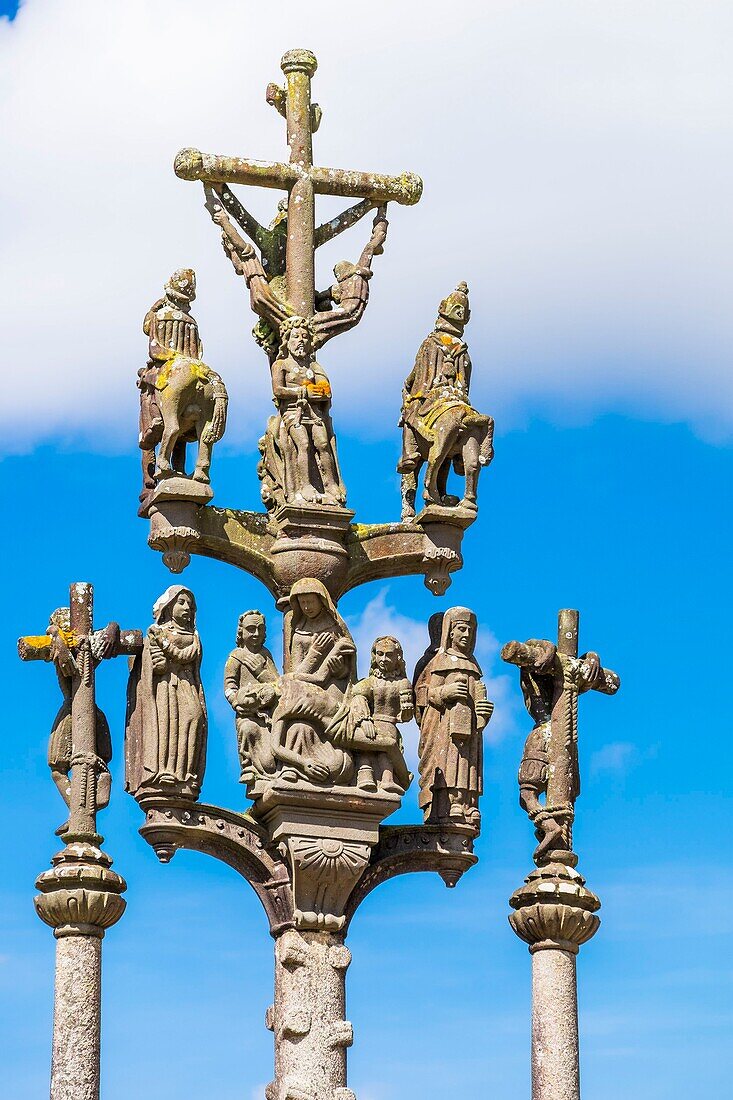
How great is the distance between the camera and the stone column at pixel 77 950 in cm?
2925

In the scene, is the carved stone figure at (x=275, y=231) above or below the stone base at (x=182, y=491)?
above

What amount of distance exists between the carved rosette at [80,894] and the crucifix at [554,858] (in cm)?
299

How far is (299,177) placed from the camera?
31.2 m

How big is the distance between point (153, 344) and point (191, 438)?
2.30 feet

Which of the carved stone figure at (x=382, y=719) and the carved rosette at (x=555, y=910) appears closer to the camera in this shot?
the carved stone figure at (x=382, y=719)

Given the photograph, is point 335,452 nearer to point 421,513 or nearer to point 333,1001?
point 421,513

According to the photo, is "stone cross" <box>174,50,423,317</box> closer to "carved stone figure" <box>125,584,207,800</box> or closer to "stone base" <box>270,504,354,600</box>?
"stone base" <box>270,504,354,600</box>

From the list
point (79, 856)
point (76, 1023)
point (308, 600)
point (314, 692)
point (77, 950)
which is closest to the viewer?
point (76, 1023)

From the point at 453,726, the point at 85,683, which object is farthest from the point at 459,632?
the point at 85,683

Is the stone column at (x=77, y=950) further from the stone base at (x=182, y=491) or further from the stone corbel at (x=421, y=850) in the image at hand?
the stone base at (x=182, y=491)

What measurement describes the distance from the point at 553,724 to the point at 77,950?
385 cm

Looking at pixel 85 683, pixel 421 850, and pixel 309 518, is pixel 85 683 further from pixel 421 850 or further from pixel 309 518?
pixel 421 850

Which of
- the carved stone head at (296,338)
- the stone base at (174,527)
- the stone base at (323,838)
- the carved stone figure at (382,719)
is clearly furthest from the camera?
the carved stone head at (296,338)

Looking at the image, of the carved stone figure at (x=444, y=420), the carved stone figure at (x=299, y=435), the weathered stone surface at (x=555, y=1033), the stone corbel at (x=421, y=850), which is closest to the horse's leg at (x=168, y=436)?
the carved stone figure at (x=299, y=435)
